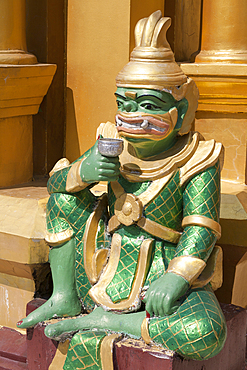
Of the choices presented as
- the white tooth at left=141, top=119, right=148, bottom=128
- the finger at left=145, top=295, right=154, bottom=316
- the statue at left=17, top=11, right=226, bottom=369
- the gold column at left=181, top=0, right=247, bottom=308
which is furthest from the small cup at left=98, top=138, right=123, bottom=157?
the gold column at left=181, top=0, right=247, bottom=308

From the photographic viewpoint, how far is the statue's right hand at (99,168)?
264cm

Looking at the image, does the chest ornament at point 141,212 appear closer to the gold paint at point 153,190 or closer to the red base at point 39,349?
the gold paint at point 153,190

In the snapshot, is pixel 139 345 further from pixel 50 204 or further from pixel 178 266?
pixel 50 204

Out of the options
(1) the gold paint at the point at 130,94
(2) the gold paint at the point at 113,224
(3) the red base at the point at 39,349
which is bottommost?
(3) the red base at the point at 39,349

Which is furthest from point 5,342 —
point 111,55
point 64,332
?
point 111,55

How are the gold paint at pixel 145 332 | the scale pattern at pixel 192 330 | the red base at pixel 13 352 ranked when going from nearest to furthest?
the scale pattern at pixel 192 330, the gold paint at pixel 145 332, the red base at pixel 13 352

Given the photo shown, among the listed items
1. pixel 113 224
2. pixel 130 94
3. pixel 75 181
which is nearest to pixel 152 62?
pixel 130 94

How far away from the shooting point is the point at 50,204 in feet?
9.40

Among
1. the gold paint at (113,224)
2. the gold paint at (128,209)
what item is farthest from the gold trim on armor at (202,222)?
the gold paint at (113,224)

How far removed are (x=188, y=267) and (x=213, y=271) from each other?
24 centimetres

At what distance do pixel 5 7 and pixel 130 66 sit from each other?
1287 mm

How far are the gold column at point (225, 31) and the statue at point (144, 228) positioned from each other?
3.16 ft

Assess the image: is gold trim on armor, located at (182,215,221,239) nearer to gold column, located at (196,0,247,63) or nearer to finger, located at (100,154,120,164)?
finger, located at (100,154,120,164)

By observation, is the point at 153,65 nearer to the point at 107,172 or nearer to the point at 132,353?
the point at 107,172
